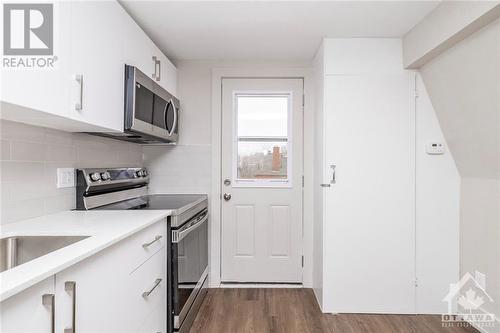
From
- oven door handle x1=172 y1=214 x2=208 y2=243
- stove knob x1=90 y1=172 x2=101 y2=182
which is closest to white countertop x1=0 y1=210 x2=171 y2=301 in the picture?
oven door handle x1=172 y1=214 x2=208 y2=243

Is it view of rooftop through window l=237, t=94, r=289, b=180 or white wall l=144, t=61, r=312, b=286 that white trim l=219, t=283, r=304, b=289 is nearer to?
white wall l=144, t=61, r=312, b=286

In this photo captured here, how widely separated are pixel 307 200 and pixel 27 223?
229 centimetres

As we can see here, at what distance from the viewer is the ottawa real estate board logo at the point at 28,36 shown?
1135mm

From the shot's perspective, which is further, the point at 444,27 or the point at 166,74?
the point at 166,74

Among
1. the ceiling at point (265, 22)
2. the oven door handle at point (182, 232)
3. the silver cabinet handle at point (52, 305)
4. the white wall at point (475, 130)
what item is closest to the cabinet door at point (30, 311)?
the silver cabinet handle at point (52, 305)

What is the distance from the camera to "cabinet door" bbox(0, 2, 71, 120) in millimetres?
1105

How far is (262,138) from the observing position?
3.13 metres

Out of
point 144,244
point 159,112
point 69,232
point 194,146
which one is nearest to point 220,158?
point 194,146

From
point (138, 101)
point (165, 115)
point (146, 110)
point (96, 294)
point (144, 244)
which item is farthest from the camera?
point (165, 115)

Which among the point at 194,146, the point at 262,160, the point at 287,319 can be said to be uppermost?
the point at 194,146

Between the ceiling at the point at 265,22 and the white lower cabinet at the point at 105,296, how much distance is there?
4.75ft

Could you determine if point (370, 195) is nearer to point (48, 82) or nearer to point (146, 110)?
point (146, 110)

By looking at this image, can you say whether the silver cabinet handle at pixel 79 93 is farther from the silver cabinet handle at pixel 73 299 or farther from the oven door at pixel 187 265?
the oven door at pixel 187 265

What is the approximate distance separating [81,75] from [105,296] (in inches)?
40.8
